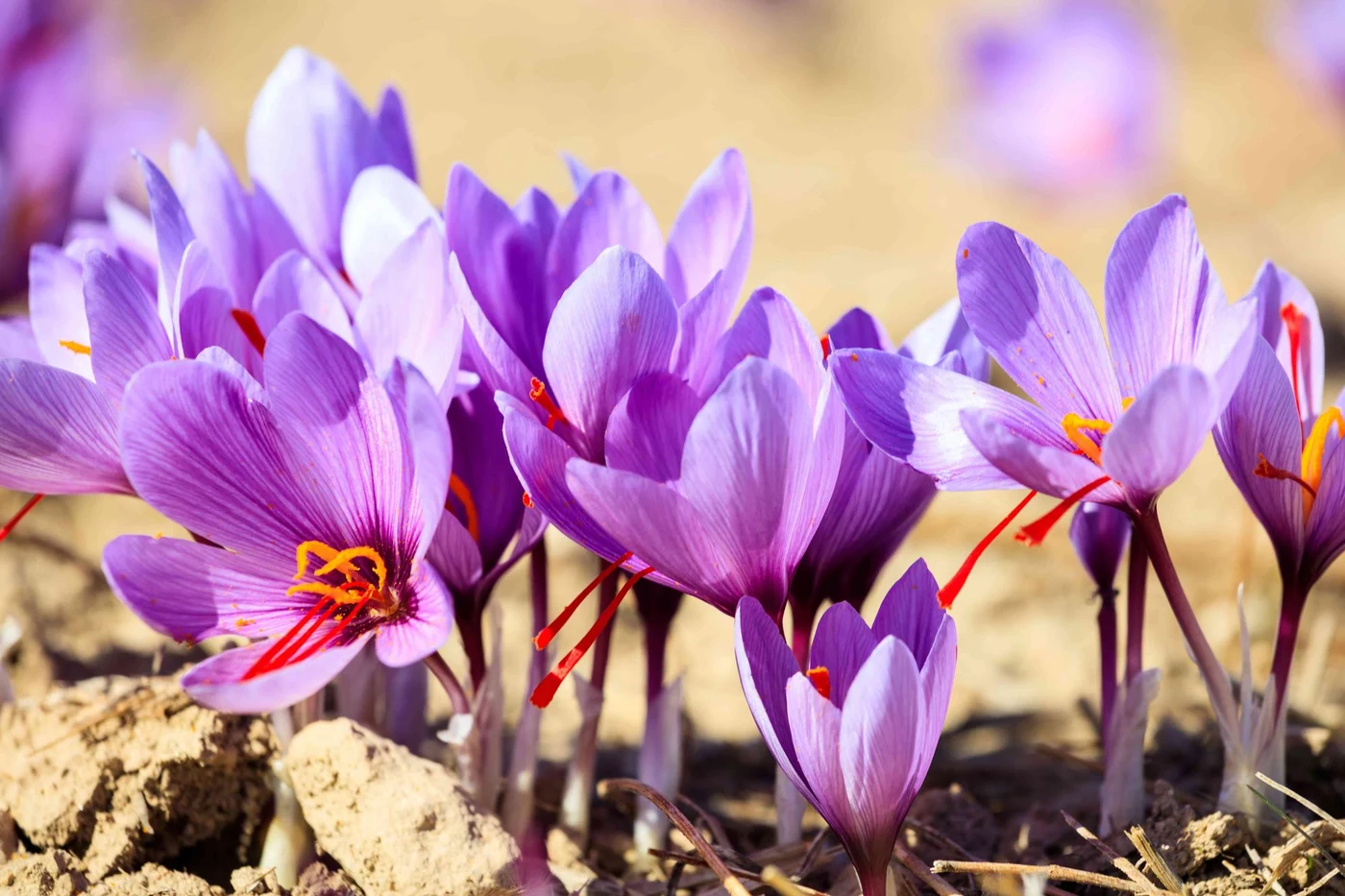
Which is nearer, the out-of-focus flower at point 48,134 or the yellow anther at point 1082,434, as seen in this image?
the yellow anther at point 1082,434

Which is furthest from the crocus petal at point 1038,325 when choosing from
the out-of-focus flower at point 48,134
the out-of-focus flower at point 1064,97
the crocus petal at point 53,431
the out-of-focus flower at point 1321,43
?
the out-of-focus flower at point 1064,97

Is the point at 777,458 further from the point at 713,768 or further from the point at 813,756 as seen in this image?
the point at 713,768

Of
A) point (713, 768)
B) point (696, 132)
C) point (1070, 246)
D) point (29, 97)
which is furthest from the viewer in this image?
point (696, 132)

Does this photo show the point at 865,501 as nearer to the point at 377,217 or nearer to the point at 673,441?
the point at 673,441

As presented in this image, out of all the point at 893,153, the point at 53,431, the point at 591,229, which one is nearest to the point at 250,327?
the point at 53,431

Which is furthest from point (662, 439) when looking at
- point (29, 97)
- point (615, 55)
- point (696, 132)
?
point (615, 55)

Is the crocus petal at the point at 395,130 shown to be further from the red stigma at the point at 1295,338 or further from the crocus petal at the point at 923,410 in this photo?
the red stigma at the point at 1295,338
